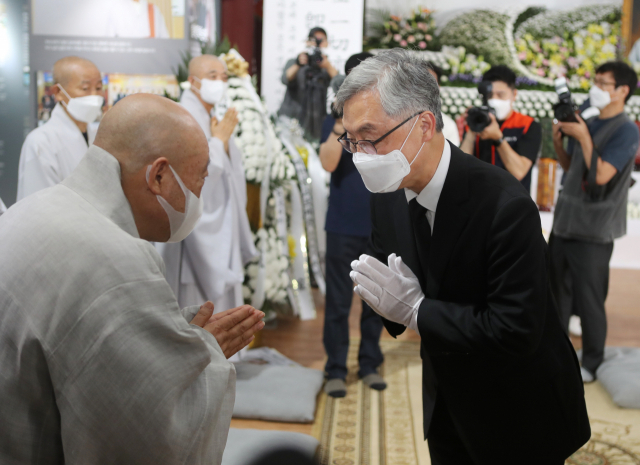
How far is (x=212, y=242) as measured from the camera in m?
3.04

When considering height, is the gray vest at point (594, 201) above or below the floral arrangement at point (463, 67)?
below

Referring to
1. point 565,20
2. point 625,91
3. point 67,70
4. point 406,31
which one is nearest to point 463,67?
A: point 406,31

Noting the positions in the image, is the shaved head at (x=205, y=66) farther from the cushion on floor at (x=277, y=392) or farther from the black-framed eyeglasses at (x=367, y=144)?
the black-framed eyeglasses at (x=367, y=144)

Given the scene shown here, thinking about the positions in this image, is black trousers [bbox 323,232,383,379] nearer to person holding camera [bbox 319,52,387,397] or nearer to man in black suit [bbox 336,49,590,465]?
person holding camera [bbox 319,52,387,397]

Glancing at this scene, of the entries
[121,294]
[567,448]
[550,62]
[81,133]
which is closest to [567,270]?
[567,448]

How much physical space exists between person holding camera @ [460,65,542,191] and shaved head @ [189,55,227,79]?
1378 millimetres

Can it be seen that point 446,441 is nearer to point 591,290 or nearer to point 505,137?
point 505,137

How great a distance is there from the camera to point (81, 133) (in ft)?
9.44

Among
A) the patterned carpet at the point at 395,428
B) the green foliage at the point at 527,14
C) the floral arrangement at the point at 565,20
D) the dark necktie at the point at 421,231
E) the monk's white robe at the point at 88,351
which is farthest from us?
the green foliage at the point at 527,14

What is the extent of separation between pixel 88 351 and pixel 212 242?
2.14 metres

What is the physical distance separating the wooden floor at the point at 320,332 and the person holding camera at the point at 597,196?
2.40ft

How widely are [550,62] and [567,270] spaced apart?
12.8ft

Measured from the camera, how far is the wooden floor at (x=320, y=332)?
3.77 meters

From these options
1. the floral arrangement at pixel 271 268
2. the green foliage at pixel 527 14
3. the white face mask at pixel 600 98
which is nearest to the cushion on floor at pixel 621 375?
the white face mask at pixel 600 98
